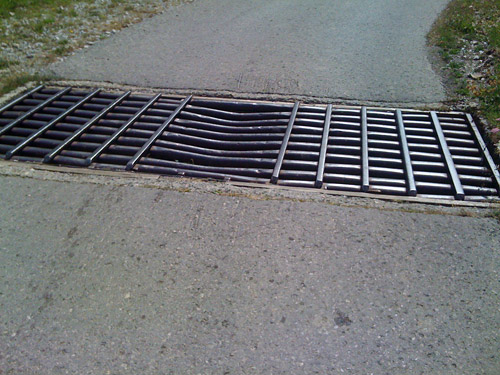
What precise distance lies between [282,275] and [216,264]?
1.64 feet

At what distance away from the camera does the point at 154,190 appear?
4102mm

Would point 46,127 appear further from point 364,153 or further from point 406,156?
point 406,156

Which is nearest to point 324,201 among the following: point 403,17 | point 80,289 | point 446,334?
point 446,334

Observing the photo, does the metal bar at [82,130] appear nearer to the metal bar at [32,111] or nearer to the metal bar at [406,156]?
the metal bar at [32,111]

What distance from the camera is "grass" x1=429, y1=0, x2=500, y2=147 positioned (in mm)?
5289

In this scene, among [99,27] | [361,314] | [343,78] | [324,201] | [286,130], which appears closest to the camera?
[361,314]

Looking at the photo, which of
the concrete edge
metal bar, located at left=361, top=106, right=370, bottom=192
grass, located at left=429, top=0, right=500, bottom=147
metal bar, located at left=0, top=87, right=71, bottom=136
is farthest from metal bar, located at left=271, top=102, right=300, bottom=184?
metal bar, located at left=0, top=87, right=71, bottom=136

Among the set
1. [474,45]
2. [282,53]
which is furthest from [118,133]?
[474,45]

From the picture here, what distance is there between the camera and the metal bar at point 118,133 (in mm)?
4527

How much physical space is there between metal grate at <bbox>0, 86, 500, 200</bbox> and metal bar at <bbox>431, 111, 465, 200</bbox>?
0.01 meters

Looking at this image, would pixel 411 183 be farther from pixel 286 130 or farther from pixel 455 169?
pixel 286 130

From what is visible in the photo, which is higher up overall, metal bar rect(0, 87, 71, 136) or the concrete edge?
the concrete edge

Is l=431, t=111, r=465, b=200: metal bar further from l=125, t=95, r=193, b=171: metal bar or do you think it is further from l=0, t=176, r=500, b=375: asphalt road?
l=125, t=95, r=193, b=171: metal bar

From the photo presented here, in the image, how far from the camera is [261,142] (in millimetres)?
4738
